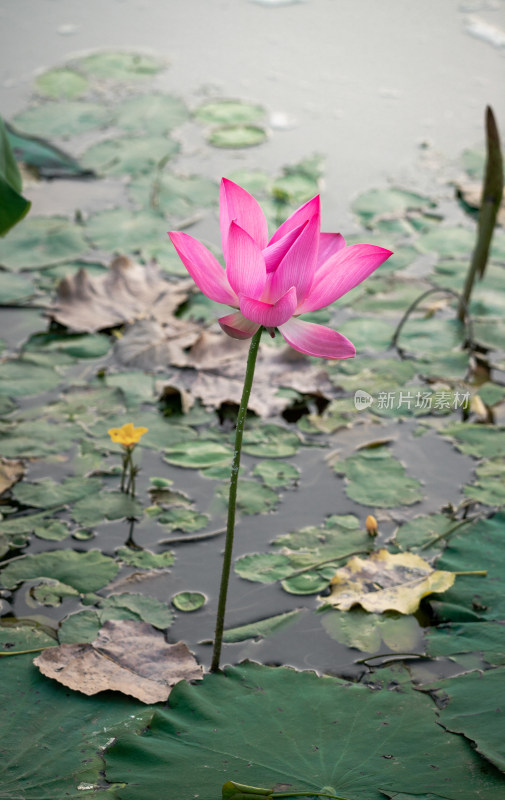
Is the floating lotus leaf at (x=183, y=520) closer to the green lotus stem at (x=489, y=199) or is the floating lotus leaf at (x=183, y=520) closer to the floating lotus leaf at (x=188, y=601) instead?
the floating lotus leaf at (x=188, y=601)

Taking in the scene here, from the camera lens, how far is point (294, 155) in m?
3.56

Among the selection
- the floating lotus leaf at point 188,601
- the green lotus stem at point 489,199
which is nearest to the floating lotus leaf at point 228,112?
the green lotus stem at point 489,199

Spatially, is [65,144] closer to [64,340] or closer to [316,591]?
[64,340]

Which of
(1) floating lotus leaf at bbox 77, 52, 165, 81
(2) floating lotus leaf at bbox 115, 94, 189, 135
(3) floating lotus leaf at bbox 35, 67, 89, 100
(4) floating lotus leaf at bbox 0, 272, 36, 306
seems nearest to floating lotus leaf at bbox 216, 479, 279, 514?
(4) floating lotus leaf at bbox 0, 272, 36, 306

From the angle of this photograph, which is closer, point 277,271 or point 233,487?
point 277,271

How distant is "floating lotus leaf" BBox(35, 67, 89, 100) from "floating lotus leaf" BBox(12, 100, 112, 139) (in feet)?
0.31

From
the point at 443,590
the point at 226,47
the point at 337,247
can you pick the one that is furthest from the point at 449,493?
the point at 226,47

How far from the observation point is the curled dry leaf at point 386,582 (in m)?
1.56

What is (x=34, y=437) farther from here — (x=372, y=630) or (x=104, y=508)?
(x=372, y=630)

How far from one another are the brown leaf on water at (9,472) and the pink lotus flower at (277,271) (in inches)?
37.0

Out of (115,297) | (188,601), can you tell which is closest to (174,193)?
(115,297)

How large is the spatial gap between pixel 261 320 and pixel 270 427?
1061 millimetres

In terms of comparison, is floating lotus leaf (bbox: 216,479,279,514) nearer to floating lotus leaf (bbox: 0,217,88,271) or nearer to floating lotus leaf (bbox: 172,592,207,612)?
floating lotus leaf (bbox: 172,592,207,612)

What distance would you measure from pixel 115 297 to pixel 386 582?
1414 mm
